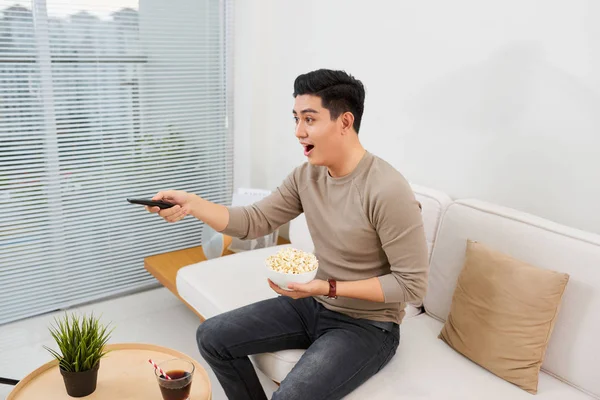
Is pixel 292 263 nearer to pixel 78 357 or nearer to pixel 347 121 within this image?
pixel 347 121

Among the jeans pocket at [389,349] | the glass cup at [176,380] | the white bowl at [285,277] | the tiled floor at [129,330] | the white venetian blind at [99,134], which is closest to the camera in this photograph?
the glass cup at [176,380]

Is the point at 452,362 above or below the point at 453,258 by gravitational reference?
below

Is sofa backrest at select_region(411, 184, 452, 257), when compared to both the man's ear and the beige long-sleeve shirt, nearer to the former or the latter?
the beige long-sleeve shirt

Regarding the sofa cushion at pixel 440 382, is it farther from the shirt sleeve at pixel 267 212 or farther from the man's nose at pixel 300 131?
the man's nose at pixel 300 131

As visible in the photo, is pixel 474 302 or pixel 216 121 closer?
pixel 474 302

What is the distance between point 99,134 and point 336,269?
161 cm

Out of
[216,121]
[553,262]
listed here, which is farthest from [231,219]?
[216,121]

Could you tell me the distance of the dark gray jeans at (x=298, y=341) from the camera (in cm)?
161

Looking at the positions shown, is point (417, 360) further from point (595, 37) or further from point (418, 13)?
point (418, 13)

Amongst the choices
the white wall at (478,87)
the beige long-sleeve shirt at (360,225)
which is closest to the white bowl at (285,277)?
the beige long-sleeve shirt at (360,225)

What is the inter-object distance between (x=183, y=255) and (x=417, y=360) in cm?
157

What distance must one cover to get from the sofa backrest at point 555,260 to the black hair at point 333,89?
1.94 feet

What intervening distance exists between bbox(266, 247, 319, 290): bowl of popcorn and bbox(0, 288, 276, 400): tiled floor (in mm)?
821

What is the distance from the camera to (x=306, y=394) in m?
1.53
